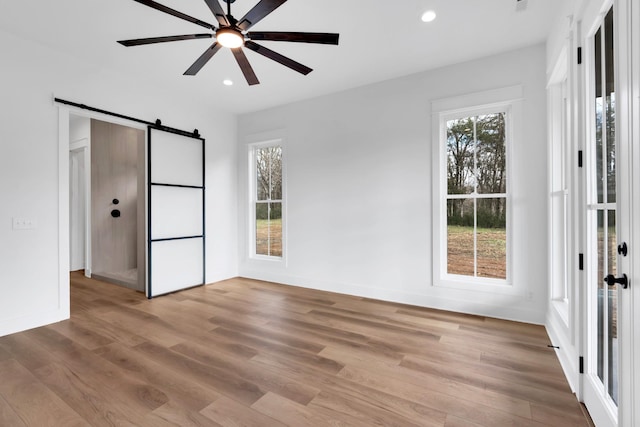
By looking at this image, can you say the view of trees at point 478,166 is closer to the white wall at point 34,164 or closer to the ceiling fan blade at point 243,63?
the ceiling fan blade at point 243,63

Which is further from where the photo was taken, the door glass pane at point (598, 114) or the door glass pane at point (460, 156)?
the door glass pane at point (460, 156)

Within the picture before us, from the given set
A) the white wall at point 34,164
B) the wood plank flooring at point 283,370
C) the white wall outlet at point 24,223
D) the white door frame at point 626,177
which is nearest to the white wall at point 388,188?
the wood plank flooring at point 283,370

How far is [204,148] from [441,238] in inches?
151

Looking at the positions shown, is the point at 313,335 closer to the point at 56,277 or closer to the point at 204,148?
the point at 56,277

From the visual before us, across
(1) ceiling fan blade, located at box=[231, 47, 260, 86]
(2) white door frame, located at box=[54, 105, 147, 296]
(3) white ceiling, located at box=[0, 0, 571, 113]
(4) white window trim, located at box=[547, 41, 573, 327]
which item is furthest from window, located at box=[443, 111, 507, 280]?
(2) white door frame, located at box=[54, 105, 147, 296]

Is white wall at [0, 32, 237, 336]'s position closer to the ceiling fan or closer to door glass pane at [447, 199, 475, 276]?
the ceiling fan

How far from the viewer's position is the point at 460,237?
3633 mm

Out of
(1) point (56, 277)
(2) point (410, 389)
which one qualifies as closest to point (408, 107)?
(2) point (410, 389)

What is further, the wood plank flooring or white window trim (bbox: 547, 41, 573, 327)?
white window trim (bbox: 547, 41, 573, 327)

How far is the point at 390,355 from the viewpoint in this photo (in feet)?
8.25

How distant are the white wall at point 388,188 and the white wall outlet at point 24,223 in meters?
2.99

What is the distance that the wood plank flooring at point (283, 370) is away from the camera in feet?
5.88

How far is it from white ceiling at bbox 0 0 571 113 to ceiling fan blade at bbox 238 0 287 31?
59cm

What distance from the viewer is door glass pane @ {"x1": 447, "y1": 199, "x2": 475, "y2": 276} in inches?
141
